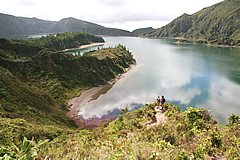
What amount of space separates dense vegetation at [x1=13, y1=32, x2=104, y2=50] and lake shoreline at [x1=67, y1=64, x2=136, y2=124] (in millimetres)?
62746

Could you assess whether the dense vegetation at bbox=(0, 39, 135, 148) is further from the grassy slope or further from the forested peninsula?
the grassy slope

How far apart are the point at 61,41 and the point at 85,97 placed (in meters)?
80.9

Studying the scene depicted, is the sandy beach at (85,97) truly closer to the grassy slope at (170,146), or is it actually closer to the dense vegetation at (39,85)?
the dense vegetation at (39,85)

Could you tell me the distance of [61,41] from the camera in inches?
3915

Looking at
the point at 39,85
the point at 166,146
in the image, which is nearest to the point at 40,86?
the point at 39,85

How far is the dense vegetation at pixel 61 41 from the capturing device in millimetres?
83725

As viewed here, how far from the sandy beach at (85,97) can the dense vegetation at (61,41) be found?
206 feet

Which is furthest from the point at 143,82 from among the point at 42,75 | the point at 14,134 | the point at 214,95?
the point at 14,134

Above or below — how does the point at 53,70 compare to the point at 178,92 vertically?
above

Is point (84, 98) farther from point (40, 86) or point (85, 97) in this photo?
point (40, 86)

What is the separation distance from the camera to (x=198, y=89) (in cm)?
3488

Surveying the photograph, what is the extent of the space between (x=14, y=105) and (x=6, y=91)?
257cm

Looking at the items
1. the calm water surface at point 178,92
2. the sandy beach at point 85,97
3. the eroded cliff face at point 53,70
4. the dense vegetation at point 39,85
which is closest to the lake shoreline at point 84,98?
the sandy beach at point 85,97

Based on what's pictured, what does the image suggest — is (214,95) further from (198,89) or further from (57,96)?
(57,96)
